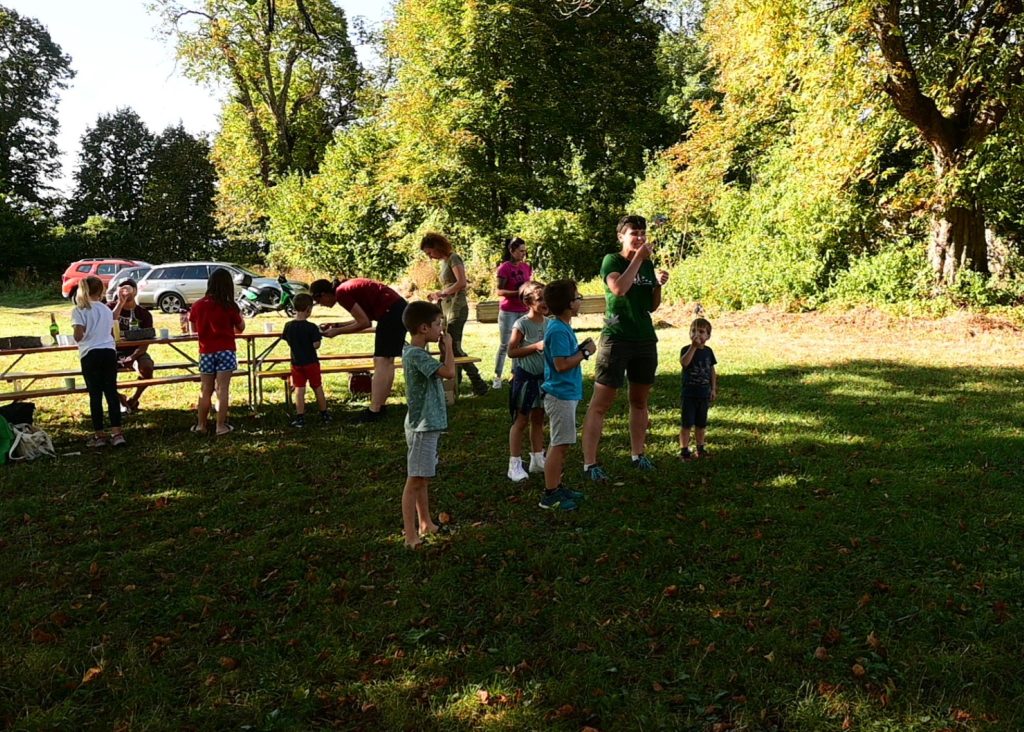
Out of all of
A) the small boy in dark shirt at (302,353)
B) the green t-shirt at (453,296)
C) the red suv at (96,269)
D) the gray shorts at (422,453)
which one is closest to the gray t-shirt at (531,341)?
the gray shorts at (422,453)

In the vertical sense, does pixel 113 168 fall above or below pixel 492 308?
above

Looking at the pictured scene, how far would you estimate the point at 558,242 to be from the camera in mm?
24391

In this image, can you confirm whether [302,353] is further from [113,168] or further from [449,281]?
[113,168]

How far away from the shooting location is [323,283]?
265 inches

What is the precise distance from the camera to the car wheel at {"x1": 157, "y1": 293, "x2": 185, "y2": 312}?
22.2 m

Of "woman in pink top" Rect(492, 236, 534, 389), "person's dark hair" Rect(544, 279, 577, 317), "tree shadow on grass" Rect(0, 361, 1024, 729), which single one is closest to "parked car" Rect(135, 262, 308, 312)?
"woman in pink top" Rect(492, 236, 534, 389)

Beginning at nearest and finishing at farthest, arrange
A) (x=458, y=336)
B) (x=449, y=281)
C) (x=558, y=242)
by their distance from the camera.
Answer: (x=449, y=281) → (x=458, y=336) → (x=558, y=242)

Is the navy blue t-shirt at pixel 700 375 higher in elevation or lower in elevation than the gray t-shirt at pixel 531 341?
lower

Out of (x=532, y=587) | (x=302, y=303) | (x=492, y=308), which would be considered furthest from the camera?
(x=492, y=308)

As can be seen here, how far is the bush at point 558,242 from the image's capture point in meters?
24.2

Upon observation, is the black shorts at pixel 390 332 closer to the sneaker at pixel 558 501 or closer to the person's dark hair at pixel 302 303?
the person's dark hair at pixel 302 303

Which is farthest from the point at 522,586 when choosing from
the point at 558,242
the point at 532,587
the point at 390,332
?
the point at 558,242

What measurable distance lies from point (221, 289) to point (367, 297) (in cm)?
144

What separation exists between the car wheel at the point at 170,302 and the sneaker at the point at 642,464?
19727 millimetres
